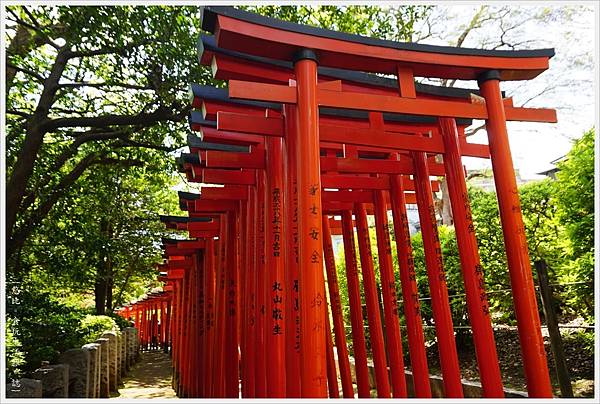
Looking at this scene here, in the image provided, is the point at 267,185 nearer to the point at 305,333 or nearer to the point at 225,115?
the point at 225,115

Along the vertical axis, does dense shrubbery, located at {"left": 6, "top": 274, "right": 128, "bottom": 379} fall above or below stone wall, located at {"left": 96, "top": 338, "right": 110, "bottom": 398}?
above

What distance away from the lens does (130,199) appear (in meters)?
16.6

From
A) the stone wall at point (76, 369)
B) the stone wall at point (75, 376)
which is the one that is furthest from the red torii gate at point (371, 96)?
the stone wall at point (76, 369)

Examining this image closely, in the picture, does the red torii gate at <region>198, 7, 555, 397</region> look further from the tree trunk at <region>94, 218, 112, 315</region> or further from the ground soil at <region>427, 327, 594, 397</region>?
the tree trunk at <region>94, 218, 112, 315</region>

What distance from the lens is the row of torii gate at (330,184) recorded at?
174 inches

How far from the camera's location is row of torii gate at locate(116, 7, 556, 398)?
4.43 meters

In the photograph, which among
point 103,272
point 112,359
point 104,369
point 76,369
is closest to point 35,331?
point 76,369

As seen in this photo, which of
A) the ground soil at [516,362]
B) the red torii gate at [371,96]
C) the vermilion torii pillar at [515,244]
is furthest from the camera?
the ground soil at [516,362]

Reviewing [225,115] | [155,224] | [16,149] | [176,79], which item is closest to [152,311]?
[155,224]

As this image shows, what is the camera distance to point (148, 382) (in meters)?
15.4

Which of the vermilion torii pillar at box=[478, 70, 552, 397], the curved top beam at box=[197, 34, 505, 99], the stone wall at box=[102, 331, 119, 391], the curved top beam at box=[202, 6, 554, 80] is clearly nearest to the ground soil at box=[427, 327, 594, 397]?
the vermilion torii pillar at box=[478, 70, 552, 397]

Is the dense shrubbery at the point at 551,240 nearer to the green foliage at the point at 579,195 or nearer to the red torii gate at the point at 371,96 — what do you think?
the green foliage at the point at 579,195

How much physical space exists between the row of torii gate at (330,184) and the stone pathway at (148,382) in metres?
4.59

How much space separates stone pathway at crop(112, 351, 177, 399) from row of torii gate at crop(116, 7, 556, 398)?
4.59 metres
